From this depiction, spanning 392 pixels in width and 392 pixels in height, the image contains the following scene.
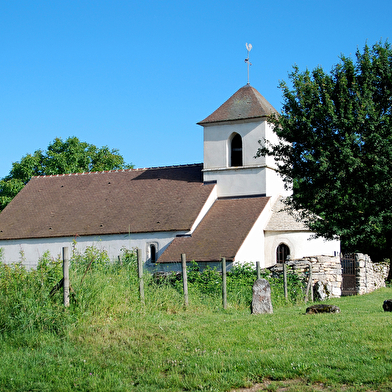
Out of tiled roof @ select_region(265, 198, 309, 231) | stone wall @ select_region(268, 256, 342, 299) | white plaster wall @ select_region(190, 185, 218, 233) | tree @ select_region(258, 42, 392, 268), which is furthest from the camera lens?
white plaster wall @ select_region(190, 185, 218, 233)

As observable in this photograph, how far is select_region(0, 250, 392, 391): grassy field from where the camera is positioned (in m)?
7.43

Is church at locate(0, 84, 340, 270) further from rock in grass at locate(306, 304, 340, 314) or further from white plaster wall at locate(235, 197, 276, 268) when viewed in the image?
rock in grass at locate(306, 304, 340, 314)

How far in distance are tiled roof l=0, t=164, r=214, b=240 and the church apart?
0.07 meters

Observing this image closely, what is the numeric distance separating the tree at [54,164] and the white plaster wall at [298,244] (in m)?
24.0

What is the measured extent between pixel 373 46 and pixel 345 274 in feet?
35.7

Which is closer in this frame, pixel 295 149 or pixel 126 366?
pixel 126 366

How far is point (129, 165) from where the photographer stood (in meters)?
54.4

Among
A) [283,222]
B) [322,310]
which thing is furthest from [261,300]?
[283,222]

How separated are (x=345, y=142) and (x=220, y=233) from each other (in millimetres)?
8118

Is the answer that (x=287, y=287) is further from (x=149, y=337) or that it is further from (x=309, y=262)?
(x=149, y=337)

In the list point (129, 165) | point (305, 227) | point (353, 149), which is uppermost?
point (129, 165)

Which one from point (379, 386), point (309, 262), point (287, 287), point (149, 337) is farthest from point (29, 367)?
point (309, 262)

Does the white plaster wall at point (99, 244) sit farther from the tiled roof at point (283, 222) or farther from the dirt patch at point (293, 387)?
the dirt patch at point (293, 387)

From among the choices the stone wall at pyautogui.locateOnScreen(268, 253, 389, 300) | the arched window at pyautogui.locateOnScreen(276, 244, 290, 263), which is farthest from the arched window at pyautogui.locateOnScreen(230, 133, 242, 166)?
the stone wall at pyautogui.locateOnScreen(268, 253, 389, 300)
